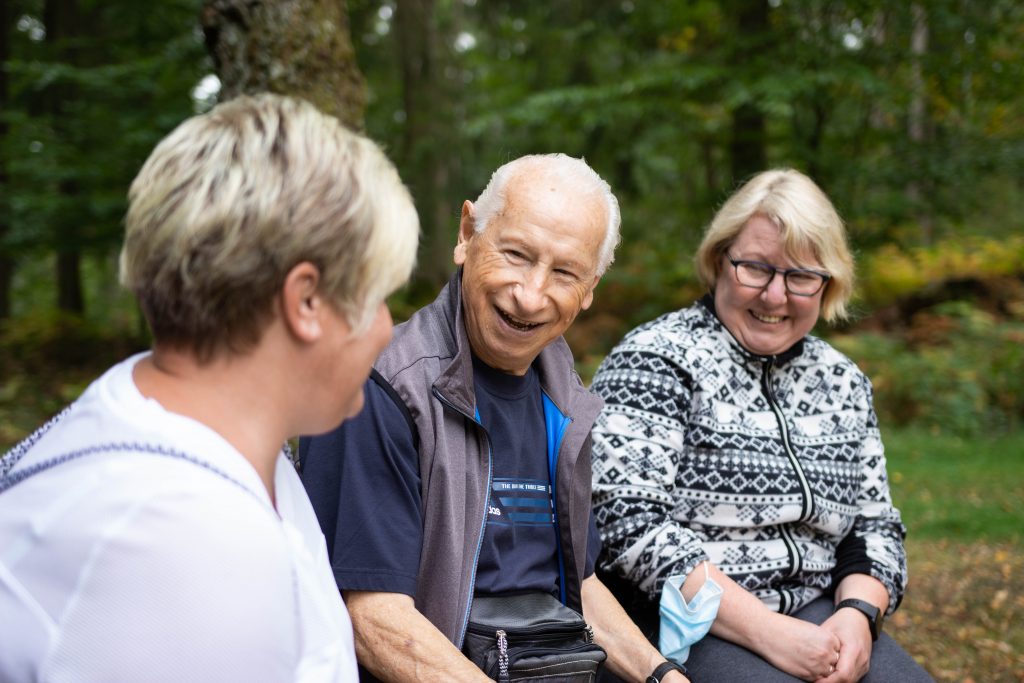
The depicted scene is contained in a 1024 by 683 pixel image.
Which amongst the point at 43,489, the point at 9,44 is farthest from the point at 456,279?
the point at 9,44

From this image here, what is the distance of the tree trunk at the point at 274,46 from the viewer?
3445 millimetres

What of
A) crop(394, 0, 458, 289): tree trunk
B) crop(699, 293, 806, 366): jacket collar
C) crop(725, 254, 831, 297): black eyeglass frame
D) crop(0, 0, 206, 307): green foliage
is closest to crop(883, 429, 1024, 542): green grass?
crop(699, 293, 806, 366): jacket collar

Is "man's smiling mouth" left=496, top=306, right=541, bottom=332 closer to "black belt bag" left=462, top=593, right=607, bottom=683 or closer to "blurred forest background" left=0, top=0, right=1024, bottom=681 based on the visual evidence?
"black belt bag" left=462, top=593, right=607, bottom=683

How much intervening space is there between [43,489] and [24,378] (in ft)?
33.4

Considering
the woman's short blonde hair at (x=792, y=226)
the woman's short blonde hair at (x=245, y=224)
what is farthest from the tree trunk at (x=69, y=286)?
the woman's short blonde hair at (x=245, y=224)

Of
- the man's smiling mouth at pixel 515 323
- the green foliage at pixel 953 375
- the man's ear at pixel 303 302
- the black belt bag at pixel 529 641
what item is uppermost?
the man's ear at pixel 303 302

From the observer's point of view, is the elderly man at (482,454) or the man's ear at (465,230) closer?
the elderly man at (482,454)

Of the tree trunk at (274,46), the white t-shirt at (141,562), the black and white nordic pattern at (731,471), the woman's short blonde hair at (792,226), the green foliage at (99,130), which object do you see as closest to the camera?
the white t-shirt at (141,562)

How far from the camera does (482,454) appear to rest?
6.59ft

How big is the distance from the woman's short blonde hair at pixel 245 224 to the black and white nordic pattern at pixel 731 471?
1.39 meters

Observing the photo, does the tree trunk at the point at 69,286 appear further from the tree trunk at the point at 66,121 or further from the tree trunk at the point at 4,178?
the tree trunk at the point at 4,178

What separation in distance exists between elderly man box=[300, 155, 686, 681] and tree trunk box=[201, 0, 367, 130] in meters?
1.64

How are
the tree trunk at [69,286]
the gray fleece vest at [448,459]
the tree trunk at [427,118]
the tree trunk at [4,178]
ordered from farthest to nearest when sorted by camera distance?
the tree trunk at [69,286] → the tree trunk at [427,118] → the tree trunk at [4,178] → the gray fleece vest at [448,459]

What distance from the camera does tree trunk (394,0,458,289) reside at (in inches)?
429
